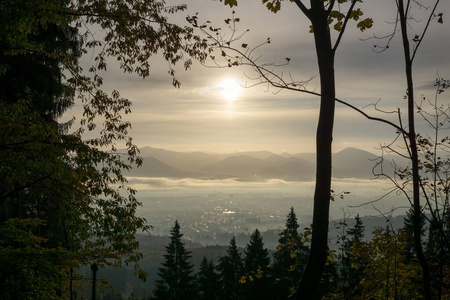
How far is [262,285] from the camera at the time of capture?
106ft

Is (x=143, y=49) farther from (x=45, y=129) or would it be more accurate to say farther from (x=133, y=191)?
(x=133, y=191)

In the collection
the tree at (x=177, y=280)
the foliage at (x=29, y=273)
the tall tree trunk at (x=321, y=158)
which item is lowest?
the tree at (x=177, y=280)

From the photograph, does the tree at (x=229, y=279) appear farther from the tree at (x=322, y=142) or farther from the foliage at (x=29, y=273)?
the tree at (x=322, y=142)

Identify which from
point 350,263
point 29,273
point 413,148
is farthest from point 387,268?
point 29,273

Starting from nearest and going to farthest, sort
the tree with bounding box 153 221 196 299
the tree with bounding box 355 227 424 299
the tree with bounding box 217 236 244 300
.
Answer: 1. the tree with bounding box 355 227 424 299
2. the tree with bounding box 217 236 244 300
3. the tree with bounding box 153 221 196 299

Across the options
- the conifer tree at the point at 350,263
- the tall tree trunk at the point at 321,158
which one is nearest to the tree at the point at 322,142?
the tall tree trunk at the point at 321,158

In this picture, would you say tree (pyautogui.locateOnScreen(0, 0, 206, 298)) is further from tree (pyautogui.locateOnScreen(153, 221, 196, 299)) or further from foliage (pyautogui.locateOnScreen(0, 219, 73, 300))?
tree (pyautogui.locateOnScreen(153, 221, 196, 299))

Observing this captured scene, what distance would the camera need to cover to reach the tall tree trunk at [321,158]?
424 centimetres

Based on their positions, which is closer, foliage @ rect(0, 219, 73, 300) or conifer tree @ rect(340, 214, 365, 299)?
foliage @ rect(0, 219, 73, 300)

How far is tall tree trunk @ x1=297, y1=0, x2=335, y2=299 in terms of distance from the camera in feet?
13.9

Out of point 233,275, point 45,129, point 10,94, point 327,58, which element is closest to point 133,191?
point 45,129

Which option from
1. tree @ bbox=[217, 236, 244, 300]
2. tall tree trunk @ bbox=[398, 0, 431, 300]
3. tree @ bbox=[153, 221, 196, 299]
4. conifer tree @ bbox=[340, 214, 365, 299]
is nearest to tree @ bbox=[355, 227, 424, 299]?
conifer tree @ bbox=[340, 214, 365, 299]

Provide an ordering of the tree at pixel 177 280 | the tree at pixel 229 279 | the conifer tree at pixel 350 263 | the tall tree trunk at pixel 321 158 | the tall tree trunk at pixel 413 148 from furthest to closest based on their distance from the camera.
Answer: the tree at pixel 177 280
the tree at pixel 229 279
the conifer tree at pixel 350 263
the tall tree trunk at pixel 413 148
the tall tree trunk at pixel 321 158

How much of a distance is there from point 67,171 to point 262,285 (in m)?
29.5
